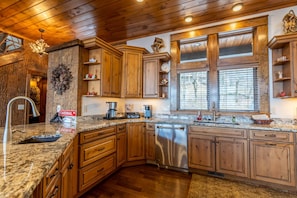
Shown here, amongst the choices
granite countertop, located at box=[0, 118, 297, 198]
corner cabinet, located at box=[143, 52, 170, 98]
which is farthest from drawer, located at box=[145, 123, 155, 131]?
granite countertop, located at box=[0, 118, 297, 198]

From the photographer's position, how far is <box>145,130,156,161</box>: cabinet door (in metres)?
3.06

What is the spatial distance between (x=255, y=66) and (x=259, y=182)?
2053 millimetres

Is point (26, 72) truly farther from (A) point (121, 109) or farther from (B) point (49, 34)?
(A) point (121, 109)

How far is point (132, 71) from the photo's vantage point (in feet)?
11.6

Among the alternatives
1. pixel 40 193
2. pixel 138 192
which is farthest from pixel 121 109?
pixel 40 193

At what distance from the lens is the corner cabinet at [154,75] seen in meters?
3.47

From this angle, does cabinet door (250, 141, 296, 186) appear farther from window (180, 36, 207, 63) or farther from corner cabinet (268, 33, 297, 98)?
window (180, 36, 207, 63)

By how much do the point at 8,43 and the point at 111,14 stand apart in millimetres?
3358

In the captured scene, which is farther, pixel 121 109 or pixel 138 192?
pixel 121 109

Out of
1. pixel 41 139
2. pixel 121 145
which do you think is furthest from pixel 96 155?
pixel 41 139

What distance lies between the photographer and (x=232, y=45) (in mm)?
3186

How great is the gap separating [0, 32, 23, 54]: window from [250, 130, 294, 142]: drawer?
19.3 feet

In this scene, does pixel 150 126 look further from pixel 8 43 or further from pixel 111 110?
pixel 8 43

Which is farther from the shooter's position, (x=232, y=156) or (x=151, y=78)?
(x=151, y=78)
